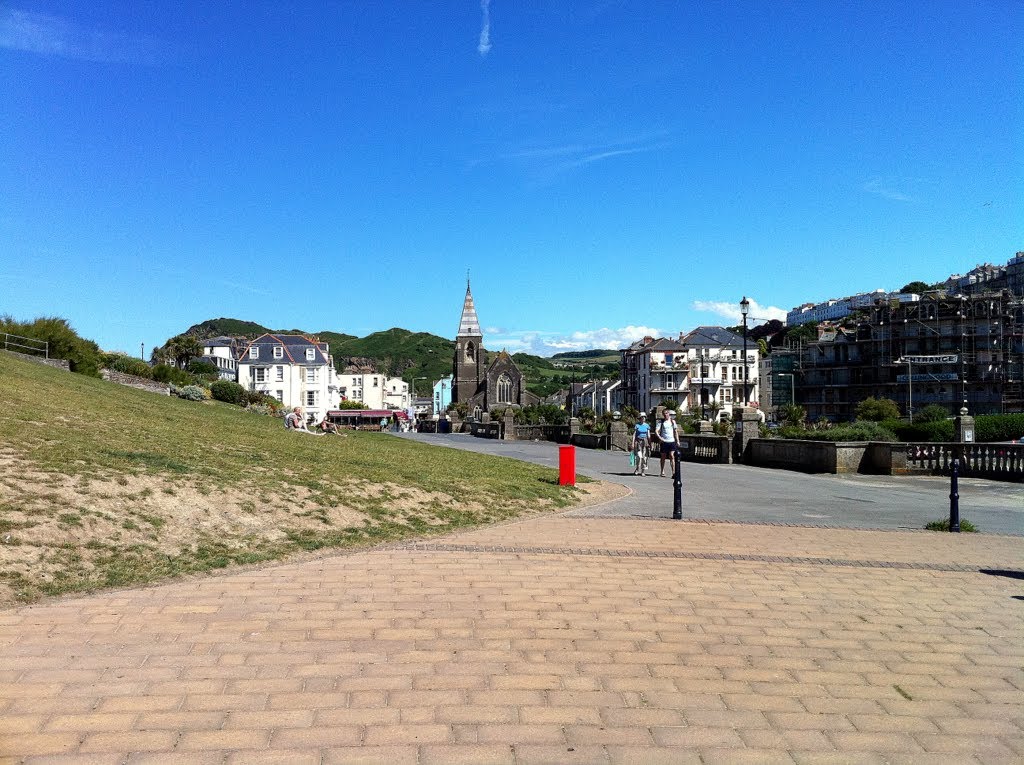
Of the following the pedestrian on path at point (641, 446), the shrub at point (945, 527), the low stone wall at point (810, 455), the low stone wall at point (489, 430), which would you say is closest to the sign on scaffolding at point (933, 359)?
the low stone wall at point (489, 430)

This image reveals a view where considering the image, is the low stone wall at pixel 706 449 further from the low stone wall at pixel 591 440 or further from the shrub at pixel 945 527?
the shrub at pixel 945 527

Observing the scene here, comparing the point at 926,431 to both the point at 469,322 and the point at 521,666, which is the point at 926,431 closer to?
the point at 521,666

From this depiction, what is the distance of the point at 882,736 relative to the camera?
422cm

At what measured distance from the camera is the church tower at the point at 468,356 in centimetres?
12356

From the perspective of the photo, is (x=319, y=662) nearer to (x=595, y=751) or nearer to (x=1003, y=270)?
(x=595, y=751)

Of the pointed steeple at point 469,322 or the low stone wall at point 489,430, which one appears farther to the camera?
the pointed steeple at point 469,322

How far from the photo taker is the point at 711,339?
10662cm

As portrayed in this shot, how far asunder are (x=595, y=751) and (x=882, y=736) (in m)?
1.57

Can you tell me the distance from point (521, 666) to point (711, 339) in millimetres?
105164

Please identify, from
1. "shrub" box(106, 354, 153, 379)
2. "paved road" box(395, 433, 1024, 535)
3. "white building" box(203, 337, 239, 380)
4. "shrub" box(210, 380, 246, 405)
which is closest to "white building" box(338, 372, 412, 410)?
"white building" box(203, 337, 239, 380)

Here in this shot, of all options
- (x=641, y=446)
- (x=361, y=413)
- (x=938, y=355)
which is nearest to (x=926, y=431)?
(x=641, y=446)

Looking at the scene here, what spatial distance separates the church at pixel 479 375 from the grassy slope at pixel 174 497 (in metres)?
98.0

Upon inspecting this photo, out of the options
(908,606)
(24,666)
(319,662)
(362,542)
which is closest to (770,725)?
(319,662)

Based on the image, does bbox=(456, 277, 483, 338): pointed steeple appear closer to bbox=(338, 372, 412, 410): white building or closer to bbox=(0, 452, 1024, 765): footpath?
bbox=(338, 372, 412, 410): white building
